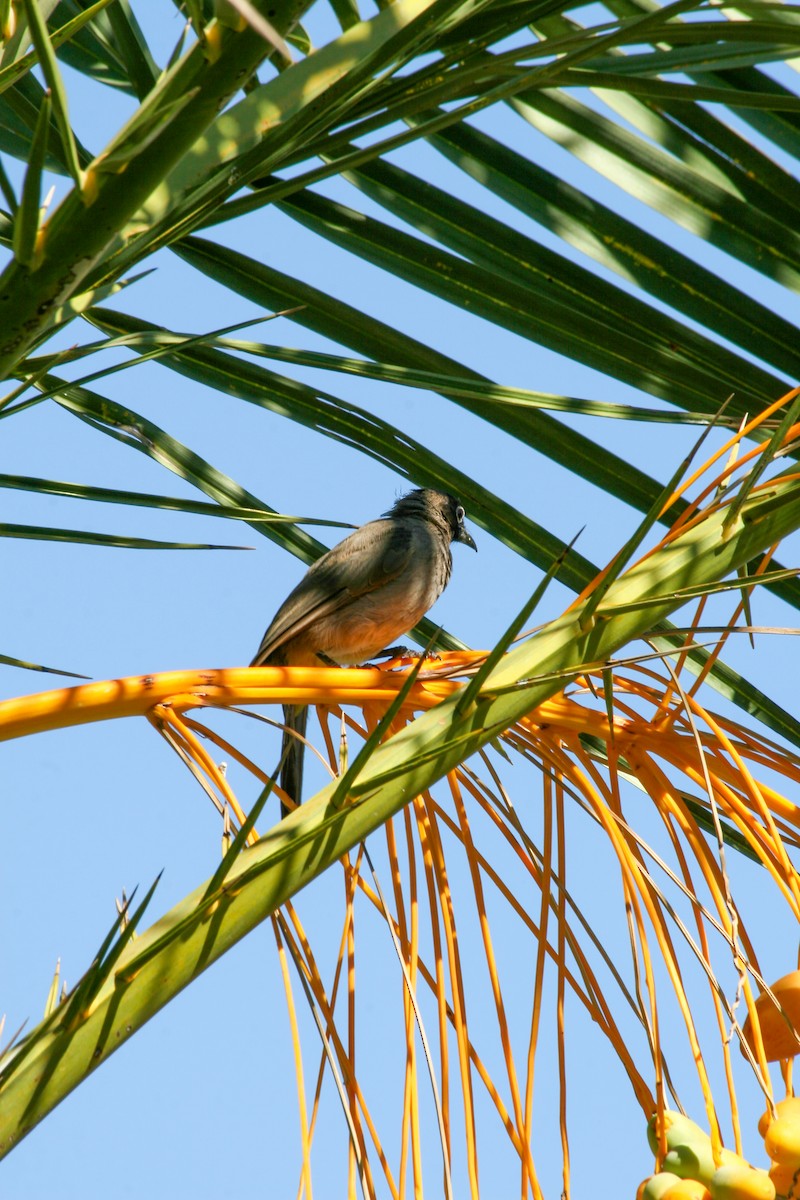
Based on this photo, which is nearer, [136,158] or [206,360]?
[136,158]

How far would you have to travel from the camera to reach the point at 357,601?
17.9ft

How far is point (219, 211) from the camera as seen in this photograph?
1.70m

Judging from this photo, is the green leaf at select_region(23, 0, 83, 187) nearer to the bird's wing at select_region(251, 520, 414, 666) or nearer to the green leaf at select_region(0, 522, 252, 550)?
the green leaf at select_region(0, 522, 252, 550)

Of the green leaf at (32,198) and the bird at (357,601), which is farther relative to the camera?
the bird at (357,601)

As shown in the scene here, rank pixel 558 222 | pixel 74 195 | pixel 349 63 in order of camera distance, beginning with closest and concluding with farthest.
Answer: pixel 74 195 < pixel 349 63 < pixel 558 222

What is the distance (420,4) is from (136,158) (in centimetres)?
34

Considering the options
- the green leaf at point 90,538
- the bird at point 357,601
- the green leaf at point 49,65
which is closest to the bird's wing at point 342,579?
the bird at point 357,601

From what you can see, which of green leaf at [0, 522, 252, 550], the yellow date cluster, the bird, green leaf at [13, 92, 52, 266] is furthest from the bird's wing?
green leaf at [13, 92, 52, 266]

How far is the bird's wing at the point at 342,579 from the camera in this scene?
17.5 ft

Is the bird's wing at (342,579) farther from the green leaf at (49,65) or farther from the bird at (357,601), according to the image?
the green leaf at (49,65)

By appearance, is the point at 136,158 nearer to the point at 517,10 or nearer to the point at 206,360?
the point at 517,10

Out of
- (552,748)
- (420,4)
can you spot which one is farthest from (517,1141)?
(420,4)

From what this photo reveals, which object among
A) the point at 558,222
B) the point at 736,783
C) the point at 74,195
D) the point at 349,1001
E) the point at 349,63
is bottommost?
the point at 349,1001

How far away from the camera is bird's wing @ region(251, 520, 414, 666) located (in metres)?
5.34
